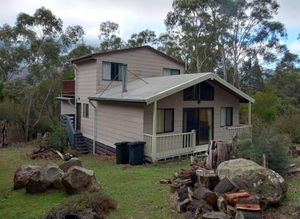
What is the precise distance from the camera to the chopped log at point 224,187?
7.48 metres

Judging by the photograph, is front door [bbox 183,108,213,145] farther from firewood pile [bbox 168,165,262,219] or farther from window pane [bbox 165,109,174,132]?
firewood pile [bbox 168,165,262,219]

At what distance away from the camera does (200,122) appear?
17.3 metres

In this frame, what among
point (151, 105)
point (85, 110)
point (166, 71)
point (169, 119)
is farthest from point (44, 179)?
point (166, 71)

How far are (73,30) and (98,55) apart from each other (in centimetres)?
1955

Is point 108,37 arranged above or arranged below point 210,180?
above

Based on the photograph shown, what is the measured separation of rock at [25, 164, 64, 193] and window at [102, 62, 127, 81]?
10365 millimetres

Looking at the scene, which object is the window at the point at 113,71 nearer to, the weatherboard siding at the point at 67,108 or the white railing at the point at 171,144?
the weatherboard siding at the point at 67,108

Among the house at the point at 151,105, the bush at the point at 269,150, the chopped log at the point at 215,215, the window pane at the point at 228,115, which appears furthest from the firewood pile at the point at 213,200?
the window pane at the point at 228,115

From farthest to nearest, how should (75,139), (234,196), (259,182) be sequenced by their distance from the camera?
(75,139) → (259,182) → (234,196)

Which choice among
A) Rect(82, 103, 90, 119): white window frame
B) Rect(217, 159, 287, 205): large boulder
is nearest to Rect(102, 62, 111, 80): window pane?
Rect(82, 103, 90, 119): white window frame

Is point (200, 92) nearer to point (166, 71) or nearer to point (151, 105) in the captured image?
point (151, 105)

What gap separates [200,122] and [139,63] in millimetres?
5990

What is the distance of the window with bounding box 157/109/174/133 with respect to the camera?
15.8 metres

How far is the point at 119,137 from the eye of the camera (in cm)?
1709
